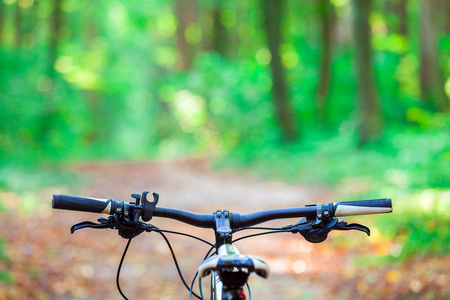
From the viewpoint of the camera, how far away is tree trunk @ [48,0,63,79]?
1995cm

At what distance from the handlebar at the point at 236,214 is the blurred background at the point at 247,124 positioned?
11.0 ft

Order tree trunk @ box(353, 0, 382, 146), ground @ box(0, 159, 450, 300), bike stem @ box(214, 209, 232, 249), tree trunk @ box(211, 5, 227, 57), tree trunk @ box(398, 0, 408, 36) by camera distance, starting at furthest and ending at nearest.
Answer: tree trunk @ box(211, 5, 227, 57) → tree trunk @ box(398, 0, 408, 36) → tree trunk @ box(353, 0, 382, 146) → ground @ box(0, 159, 450, 300) → bike stem @ box(214, 209, 232, 249)

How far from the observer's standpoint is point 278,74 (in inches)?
754

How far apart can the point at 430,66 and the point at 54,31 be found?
14.3 metres

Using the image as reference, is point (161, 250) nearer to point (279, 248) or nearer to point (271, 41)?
point (279, 248)

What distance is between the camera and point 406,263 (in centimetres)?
625

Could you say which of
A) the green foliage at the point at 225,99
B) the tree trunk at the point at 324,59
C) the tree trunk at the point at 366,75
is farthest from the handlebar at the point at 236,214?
the tree trunk at the point at 324,59

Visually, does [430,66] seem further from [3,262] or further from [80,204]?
[80,204]

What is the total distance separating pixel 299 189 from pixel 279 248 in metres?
5.34

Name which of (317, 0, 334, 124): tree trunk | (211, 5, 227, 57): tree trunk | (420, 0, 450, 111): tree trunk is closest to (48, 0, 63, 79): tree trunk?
(211, 5, 227, 57): tree trunk

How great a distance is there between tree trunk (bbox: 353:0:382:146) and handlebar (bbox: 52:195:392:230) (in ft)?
45.1

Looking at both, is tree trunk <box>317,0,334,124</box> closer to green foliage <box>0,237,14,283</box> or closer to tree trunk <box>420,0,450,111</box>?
tree trunk <box>420,0,450,111</box>

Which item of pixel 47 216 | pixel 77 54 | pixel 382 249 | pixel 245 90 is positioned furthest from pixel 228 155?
pixel 382 249

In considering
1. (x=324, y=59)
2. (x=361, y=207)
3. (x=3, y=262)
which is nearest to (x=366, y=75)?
(x=324, y=59)
